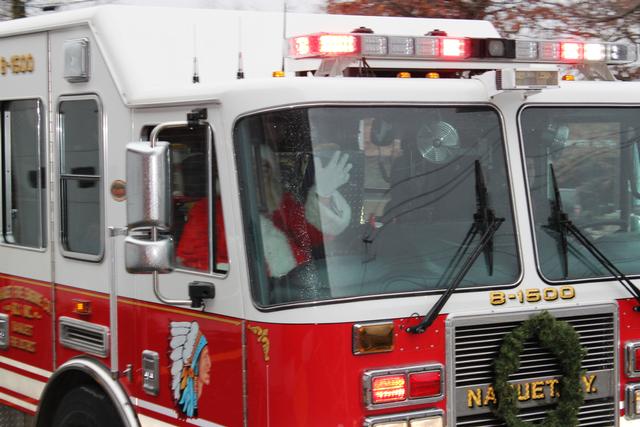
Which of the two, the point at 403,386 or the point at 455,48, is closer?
the point at 403,386

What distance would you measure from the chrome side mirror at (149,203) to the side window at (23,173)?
5.12ft

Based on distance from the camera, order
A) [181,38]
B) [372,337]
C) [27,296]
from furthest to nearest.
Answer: [27,296], [181,38], [372,337]

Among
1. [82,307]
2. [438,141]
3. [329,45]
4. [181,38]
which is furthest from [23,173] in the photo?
[438,141]

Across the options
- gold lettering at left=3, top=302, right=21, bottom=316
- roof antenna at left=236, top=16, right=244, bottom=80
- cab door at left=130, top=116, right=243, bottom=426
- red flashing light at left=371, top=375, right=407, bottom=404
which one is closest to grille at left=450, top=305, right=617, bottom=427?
red flashing light at left=371, top=375, right=407, bottom=404

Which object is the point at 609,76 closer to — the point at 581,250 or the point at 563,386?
the point at 581,250

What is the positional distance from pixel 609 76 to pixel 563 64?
0.98 feet

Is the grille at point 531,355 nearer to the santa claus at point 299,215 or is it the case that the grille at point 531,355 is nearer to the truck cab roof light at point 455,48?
the santa claus at point 299,215

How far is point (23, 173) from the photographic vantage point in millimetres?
6062

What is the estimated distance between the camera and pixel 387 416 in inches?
171

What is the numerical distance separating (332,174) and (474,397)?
1118mm

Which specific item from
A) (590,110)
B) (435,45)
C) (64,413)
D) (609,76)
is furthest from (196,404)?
(609,76)

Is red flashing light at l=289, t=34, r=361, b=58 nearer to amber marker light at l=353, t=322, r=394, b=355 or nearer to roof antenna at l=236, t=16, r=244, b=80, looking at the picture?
roof antenna at l=236, t=16, r=244, b=80

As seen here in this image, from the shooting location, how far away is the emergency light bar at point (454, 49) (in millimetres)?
4633

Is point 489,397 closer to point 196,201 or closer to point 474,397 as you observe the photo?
Answer: point 474,397
